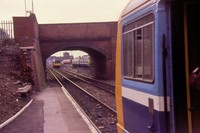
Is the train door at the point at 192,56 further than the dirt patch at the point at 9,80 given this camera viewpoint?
No

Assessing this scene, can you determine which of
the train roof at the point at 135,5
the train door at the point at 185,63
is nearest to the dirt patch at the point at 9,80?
the train roof at the point at 135,5

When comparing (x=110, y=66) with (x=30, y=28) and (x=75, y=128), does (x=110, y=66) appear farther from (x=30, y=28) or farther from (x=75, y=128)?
(x=75, y=128)

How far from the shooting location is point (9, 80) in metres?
25.0

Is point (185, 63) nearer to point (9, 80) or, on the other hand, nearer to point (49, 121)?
point (49, 121)

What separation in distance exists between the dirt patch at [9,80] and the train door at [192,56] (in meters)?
9.96

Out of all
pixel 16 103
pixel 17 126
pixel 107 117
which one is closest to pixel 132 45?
pixel 17 126

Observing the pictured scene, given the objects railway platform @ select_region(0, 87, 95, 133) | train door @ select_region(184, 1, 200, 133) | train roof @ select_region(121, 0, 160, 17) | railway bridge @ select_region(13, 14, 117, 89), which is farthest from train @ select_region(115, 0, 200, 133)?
railway bridge @ select_region(13, 14, 117, 89)

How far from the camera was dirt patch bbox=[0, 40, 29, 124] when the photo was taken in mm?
17188

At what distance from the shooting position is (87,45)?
147 ft

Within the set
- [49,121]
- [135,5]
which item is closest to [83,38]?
[49,121]

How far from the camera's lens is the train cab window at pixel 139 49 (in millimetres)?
5656

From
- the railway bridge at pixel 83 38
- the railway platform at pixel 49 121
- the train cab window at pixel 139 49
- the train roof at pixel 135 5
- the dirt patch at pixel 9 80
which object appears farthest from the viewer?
the railway bridge at pixel 83 38

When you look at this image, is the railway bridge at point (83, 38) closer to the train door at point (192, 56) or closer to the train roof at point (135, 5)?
the train roof at point (135, 5)

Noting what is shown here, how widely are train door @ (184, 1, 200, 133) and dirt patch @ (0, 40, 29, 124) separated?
392 inches
